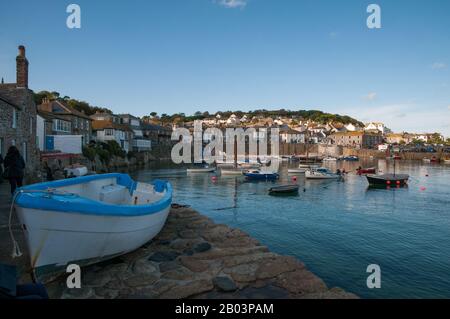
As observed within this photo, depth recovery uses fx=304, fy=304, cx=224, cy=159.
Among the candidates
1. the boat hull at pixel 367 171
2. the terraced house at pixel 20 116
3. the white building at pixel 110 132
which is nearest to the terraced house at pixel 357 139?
the boat hull at pixel 367 171

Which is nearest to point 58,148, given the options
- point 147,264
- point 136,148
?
point 147,264

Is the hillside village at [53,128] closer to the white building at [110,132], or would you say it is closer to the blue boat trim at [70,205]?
the white building at [110,132]

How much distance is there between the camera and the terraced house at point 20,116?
73.9 feet

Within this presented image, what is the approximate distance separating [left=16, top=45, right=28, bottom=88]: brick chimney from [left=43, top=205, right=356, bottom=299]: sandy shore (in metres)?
21.2

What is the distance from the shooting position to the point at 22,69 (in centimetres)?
2450

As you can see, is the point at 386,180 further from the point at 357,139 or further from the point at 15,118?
the point at 357,139

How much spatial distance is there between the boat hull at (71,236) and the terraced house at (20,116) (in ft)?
61.7

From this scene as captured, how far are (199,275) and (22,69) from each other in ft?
81.1

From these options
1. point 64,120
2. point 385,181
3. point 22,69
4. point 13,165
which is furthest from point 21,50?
point 385,181

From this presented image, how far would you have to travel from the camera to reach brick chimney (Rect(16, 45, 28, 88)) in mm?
23859

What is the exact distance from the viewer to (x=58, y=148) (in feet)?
134
